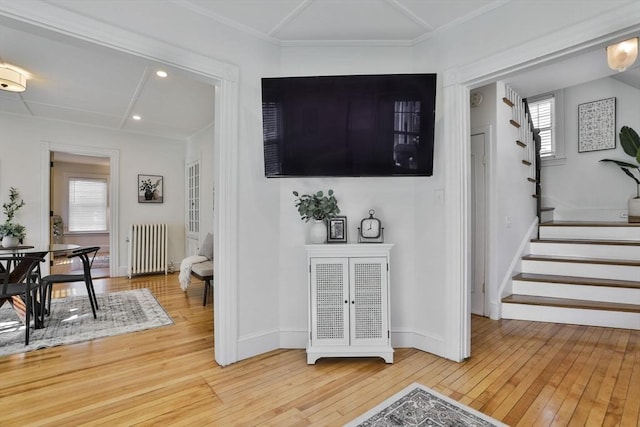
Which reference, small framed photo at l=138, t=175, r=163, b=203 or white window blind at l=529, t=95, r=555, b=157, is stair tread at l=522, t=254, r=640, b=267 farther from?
small framed photo at l=138, t=175, r=163, b=203

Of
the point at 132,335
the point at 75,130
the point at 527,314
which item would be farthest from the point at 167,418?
the point at 75,130

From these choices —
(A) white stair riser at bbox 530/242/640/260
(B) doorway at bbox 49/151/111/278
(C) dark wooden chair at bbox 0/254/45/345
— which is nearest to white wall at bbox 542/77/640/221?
(A) white stair riser at bbox 530/242/640/260

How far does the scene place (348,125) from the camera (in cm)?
244

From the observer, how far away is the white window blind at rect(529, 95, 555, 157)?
4910 mm

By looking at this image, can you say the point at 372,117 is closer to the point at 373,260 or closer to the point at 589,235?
Result: the point at 373,260

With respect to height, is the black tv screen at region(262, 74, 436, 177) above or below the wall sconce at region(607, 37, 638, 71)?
below

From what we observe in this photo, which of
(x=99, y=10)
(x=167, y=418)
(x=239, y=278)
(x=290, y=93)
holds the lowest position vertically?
(x=167, y=418)

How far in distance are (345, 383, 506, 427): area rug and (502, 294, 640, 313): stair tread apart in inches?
77.8

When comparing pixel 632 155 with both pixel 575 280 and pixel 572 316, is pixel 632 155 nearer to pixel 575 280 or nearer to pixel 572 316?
pixel 575 280

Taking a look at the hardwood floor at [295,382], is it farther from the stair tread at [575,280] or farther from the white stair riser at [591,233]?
the white stair riser at [591,233]

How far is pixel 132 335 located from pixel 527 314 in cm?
401

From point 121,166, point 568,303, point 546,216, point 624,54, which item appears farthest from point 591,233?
point 121,166

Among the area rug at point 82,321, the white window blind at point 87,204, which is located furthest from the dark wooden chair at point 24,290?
the white window blind at point 87,204

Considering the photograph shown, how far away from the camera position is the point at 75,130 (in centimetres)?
512
